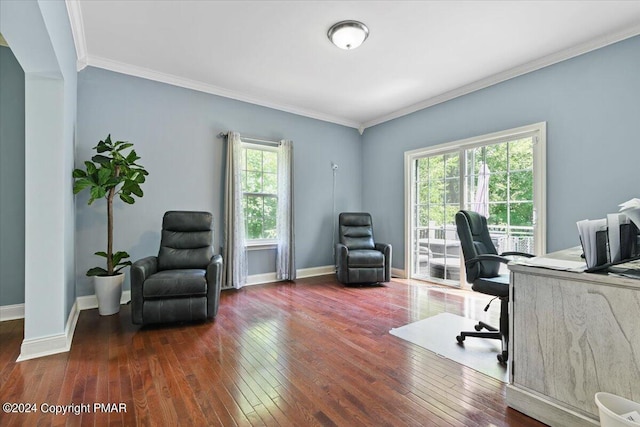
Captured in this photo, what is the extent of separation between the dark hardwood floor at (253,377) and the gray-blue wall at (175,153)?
3.52ft

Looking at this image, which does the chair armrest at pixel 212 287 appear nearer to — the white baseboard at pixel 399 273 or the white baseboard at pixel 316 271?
the white baseboard at pixel 316 271

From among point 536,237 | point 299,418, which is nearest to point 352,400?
point 299,418

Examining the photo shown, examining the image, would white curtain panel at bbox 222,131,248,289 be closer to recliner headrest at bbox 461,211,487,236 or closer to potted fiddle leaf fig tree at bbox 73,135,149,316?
potted fiddle leaf fig tree at bbox 73,135,149,316

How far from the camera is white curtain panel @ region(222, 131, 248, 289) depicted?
13.2ft

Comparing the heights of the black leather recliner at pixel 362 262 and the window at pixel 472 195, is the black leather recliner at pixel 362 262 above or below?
below

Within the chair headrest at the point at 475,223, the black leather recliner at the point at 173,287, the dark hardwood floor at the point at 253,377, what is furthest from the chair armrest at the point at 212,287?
the chair headrest at the point at 475,223

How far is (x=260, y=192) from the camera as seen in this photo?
453 centimetres

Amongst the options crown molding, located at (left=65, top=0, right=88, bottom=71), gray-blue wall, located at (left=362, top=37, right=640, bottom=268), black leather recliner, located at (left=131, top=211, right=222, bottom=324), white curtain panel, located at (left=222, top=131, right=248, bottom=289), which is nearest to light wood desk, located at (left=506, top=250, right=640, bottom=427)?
gray-blue wall, located at (left=362, top=37, right=640, bottom=268)

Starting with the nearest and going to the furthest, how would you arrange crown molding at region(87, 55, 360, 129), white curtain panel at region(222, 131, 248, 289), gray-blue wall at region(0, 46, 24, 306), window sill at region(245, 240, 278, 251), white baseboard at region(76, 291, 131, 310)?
1. gray-blue wall at region(0, 46, 24, 306)
2. white baseboard at region(76, 291, 131, 310)
3. crown molding at region(87, 55, 360, 129)
4. white curtain panel at region(222, 131, 248, 289)
5. window sill at region(245, 240, 278, 251)

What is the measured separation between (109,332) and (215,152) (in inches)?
97.4

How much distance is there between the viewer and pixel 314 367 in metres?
2.03

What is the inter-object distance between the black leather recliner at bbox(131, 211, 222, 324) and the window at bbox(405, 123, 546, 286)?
325 cm

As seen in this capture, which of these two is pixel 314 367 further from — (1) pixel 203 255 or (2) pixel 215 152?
(2) pixel 215 152

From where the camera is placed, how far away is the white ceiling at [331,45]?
8.20 feet
